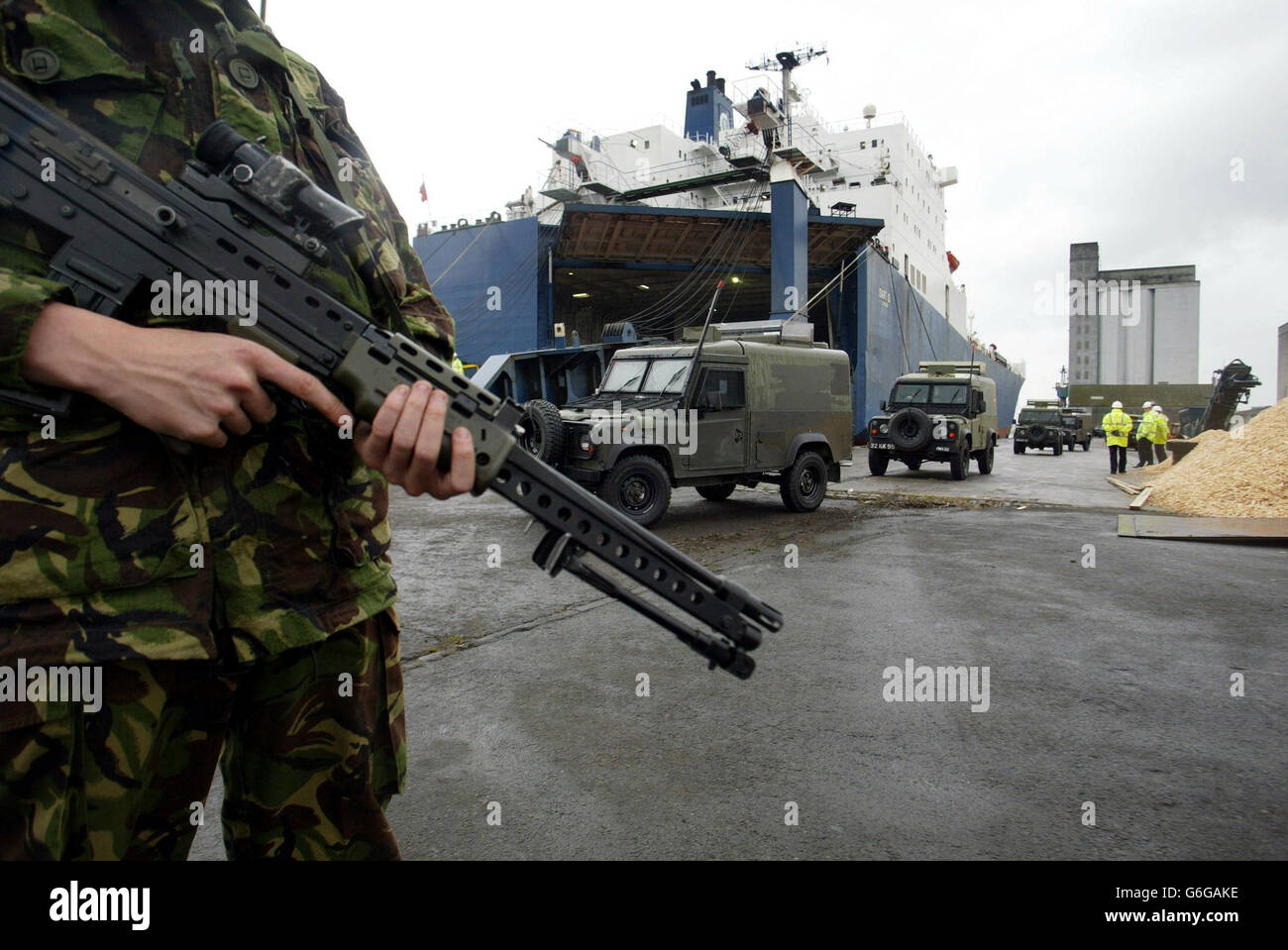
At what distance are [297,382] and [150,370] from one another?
0.20 m

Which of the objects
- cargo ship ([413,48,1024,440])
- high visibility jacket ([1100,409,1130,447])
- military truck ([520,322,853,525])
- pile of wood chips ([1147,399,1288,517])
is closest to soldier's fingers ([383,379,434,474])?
military truck ([520,322,853,525])

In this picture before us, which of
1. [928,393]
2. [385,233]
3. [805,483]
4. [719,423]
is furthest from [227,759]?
[928,393]

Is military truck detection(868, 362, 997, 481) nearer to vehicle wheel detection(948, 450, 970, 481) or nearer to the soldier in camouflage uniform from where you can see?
vehicle wheel detection(948, 450, 970, 481)

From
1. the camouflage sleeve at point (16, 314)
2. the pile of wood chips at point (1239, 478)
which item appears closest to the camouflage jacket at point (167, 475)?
the camouflage sleeve at point (16, 314)

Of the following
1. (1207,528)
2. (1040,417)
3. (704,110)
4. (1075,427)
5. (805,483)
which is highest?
(704,110)

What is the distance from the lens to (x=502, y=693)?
11.9ft

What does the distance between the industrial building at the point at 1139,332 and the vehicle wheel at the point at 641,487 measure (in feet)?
155

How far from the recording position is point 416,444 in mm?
1236

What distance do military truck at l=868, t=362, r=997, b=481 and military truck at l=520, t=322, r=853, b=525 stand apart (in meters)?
4.48

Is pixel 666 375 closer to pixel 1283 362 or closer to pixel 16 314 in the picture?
pixel 16 314

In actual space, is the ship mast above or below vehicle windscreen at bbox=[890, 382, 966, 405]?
above

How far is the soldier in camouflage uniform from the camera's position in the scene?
3.43 feet

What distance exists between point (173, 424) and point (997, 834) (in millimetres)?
A: 2536

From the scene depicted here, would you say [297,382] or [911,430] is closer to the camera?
[297,382]
